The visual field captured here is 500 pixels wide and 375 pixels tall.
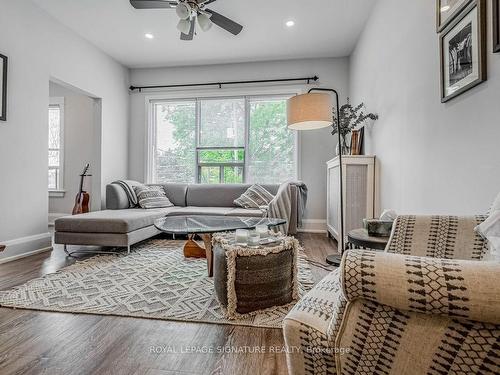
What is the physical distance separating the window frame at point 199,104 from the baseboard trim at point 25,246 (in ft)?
6.58

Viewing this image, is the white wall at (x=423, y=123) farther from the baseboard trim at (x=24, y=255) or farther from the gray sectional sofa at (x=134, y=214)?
the baseboard trim at (x=24, y=255)

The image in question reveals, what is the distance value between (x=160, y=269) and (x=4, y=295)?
1104mm

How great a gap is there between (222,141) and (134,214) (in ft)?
7.03

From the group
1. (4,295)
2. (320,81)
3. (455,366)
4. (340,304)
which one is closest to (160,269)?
(4,295)

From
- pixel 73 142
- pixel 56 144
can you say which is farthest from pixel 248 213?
pixel 56 144

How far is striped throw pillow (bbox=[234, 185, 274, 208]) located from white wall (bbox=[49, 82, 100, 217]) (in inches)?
121

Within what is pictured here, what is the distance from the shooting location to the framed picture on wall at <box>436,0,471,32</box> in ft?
5.22

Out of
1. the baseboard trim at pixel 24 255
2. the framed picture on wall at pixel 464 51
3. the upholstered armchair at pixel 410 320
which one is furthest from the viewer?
the baseboard trim at pixel 24 255

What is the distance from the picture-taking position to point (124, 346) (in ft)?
4.77

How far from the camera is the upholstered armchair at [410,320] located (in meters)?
0.58

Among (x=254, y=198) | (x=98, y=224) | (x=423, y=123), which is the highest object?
(x=423, y=123)

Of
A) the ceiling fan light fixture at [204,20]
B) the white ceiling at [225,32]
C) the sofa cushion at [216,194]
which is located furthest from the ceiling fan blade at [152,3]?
the sofa cushion at [216,194]

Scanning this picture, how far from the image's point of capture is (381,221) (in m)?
1.66

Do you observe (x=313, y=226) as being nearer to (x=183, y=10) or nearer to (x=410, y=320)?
(x=183, y=10)
